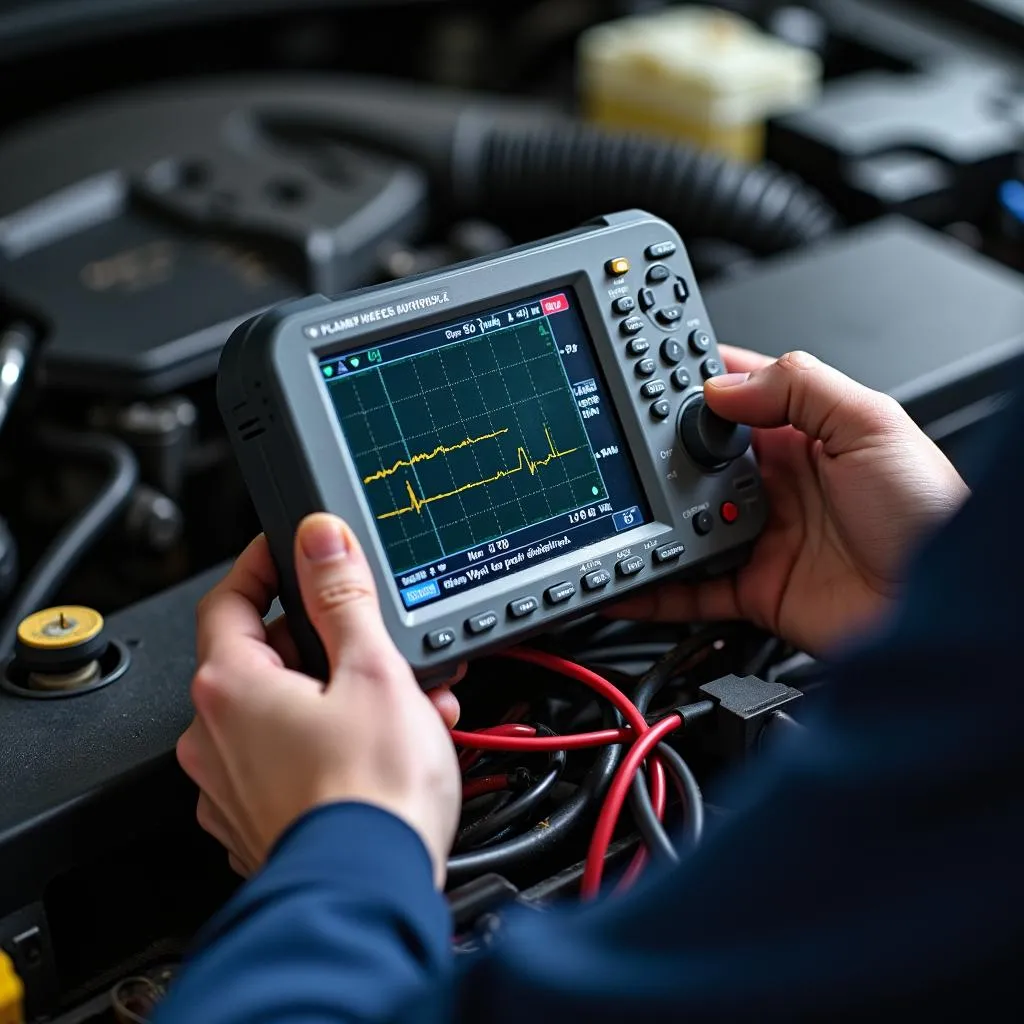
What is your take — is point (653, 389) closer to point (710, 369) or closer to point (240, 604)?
point (710, 369)

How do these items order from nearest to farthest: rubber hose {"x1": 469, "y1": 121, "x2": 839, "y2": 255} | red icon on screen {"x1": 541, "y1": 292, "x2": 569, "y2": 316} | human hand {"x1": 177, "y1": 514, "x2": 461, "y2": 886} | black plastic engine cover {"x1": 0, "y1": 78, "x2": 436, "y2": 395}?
human hand {"x1": 177, "y1": 514, "x2": 461, "y2": 886} → red icon on screen {"x1": 541, "y1": 292, "x2": 569, "y2": 316} → black plastic engine cover {"x1": 0, "y1": 78, "x2": 436, "y2": 395} → rubber hose {"x1": 469, "y1": 121, "x2": 839, "y2": 255}

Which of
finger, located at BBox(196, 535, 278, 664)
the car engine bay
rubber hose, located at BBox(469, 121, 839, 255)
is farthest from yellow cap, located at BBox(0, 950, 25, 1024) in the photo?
rubber hose, located at BBox(469, 121, 839, 255)

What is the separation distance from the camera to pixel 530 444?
834 mm

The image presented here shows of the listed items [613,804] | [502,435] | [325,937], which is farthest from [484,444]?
[325,937]

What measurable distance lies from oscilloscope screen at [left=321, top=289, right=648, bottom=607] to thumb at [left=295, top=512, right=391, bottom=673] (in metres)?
0.05

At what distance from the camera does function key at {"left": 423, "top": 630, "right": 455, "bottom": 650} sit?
77cm

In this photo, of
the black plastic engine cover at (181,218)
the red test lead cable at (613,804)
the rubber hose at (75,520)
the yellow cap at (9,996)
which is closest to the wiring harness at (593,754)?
the red test lead cable at (613,804)

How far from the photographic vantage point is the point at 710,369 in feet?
2.99

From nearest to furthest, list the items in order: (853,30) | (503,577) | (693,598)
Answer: (503,577) < (693,598) < (853,30)

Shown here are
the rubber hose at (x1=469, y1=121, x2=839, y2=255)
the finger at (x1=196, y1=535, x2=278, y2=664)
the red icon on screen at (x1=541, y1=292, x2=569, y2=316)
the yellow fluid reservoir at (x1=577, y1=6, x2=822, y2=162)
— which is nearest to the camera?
the finger at (x1=196, y1=535, x2=278, y2=664)

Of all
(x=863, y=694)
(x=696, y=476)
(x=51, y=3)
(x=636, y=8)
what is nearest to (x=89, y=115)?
(x=51, y=3)

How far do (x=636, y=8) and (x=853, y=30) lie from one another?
0.29 meters

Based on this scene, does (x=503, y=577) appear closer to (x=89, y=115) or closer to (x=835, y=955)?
(x=835, y=955)

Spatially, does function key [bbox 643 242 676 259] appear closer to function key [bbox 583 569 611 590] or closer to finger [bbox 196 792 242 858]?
function key [bbox 583 569 611 590]
